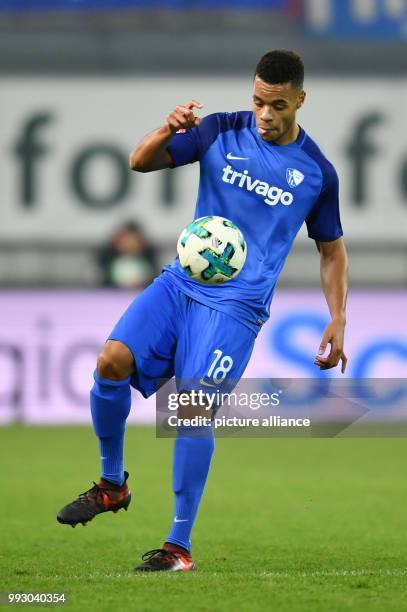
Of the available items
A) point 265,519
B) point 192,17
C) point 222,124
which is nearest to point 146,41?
A: point 192,17

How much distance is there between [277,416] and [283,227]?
130cm

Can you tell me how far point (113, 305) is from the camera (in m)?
14.0

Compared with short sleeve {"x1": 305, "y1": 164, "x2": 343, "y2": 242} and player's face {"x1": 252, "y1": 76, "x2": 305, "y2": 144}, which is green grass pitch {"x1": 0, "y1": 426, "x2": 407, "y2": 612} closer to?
short sleeve {"x1": 305, "y1": 164, "x2": 343, "y2": 242}

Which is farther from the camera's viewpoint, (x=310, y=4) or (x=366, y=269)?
(x=310, y=4)

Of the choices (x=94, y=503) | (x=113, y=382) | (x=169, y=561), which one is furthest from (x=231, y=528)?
(x=113, y=382)

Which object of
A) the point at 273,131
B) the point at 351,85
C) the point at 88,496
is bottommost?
the point at 88,496

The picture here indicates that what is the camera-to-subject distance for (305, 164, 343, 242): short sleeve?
20.9 feet

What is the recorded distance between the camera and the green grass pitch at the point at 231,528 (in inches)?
214

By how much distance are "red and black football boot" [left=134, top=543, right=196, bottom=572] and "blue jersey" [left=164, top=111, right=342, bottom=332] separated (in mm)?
1031

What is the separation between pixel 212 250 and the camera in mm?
5969

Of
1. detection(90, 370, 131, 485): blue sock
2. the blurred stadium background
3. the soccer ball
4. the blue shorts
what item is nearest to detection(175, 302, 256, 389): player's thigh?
the blue shorts

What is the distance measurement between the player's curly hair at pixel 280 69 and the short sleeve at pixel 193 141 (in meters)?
0.35

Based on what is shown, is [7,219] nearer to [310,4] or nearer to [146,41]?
[146,41]

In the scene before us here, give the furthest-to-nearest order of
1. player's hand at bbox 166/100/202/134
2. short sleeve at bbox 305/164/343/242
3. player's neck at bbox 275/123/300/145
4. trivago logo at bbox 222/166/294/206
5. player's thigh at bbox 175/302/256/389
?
short sleeve at bbox 305/164/343/242
player's neck at bbox 275/123/300/145
trivago logo at bbox 222/166/294/206
player's thigh at bbox 175/302/256/389
player's hand at bbox 166/100/202/134
